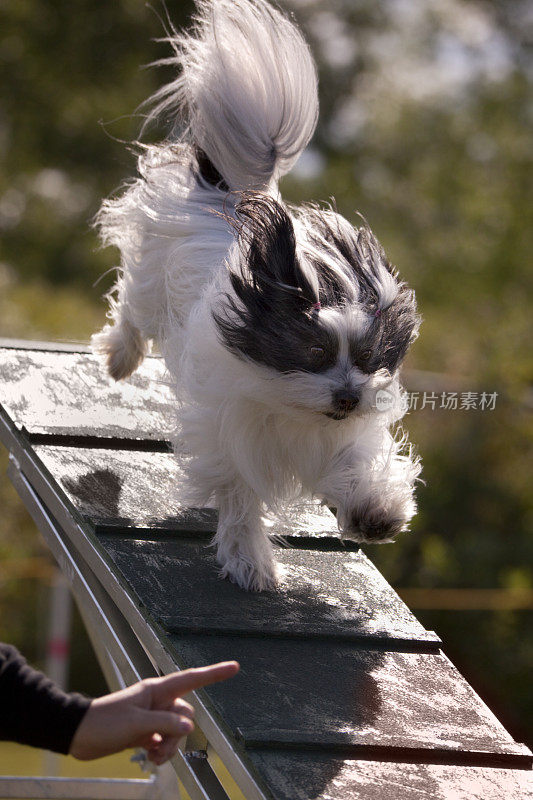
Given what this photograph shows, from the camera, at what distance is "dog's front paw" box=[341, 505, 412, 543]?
312cm

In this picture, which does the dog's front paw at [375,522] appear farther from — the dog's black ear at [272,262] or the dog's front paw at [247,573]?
the dog's black ear at [272,262]

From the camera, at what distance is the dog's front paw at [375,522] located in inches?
123

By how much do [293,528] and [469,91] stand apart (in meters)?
21.8

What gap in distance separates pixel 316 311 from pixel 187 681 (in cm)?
152

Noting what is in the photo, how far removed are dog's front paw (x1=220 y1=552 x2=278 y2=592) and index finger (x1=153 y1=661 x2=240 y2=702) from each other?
149cm

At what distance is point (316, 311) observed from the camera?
3027 mm

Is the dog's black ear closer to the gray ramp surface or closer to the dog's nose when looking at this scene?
the dog's nose

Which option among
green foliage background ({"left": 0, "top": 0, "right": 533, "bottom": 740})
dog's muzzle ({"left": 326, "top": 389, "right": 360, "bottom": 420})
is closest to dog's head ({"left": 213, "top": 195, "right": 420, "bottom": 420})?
dog's muzzle ({"left": 326, "top": 389, "right": 360, "bottom": 420})

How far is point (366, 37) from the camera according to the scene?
20922 mm

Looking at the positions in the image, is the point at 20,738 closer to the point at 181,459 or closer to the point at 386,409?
the point at 386,409

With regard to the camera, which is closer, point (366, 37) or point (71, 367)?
point (71, 367)

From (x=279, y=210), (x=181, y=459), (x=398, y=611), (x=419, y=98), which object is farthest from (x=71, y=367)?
(x=419, y=98)

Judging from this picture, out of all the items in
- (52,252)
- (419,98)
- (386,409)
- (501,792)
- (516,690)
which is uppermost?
(386,409)

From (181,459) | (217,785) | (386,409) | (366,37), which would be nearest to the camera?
(217,785)
